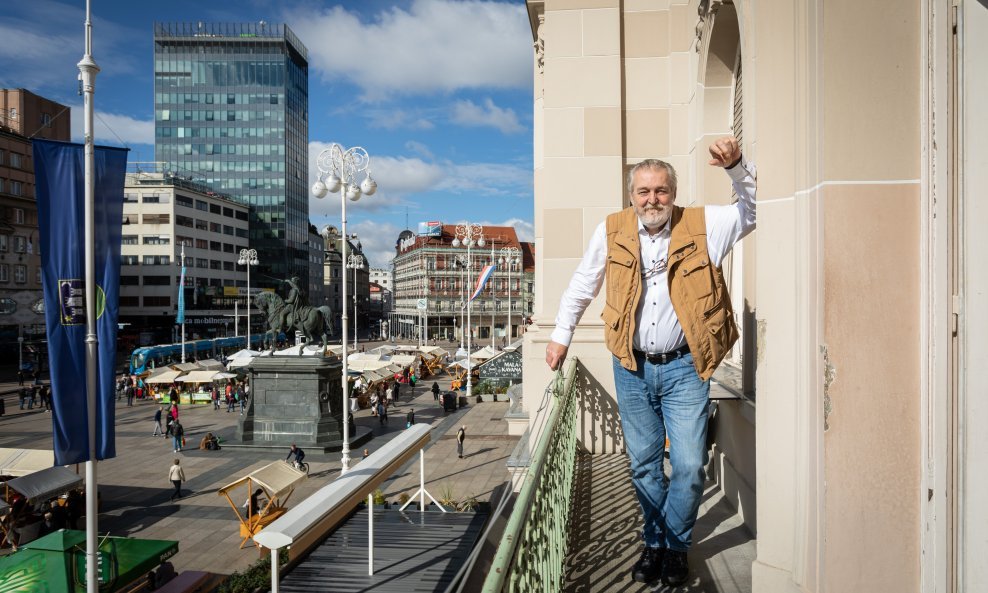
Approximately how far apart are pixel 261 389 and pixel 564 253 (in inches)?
859

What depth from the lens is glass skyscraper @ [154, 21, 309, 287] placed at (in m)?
103

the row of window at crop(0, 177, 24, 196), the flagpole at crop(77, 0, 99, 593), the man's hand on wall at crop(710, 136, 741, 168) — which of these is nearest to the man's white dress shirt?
the man's hand on wall at crop(710, 136, 741, 168)

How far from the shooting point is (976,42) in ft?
6.77

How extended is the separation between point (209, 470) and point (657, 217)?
910 inches

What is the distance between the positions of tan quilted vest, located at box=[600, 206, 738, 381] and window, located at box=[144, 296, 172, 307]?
8991cm

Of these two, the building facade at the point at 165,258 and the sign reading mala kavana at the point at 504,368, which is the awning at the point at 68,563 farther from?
the building facade at the point at 165,258

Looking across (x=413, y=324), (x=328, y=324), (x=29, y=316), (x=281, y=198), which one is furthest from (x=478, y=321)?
(x=328, y=324)

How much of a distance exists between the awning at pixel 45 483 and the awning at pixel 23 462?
0.94 meters

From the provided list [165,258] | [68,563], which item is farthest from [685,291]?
[165,258]

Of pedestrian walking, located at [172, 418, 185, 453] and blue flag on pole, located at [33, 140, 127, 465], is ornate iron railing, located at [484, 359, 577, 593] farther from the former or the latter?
pedestrian walking, located at [172, 418, 185, 453]

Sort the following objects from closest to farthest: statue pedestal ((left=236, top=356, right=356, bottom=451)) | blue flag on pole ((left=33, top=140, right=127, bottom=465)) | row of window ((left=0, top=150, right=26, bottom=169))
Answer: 1. blue flag on pole ((left=33, top=140, right=127, bottom=465))
2. statue pedestal ((left=236, top=356, right=356, bottom=451))
3. row of window ((left=0, top=150, right=26, bottom=169))

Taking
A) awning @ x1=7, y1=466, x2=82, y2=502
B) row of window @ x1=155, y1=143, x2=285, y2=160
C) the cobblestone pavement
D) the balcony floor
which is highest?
row of window @ x1=155, y1=143, x2=285, y2=160

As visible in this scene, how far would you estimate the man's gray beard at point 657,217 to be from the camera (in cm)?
340

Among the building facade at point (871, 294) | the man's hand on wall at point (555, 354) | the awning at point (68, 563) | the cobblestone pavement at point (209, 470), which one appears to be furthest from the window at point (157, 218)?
the building facade at point (871, 294)
